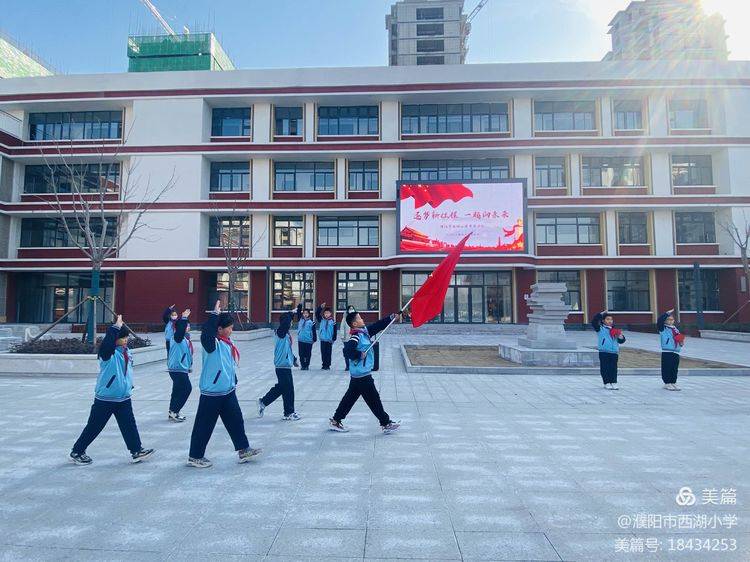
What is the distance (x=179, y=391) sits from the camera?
21.7 ft

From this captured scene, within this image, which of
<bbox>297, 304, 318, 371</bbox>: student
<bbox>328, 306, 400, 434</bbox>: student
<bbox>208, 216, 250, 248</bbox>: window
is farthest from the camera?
<bbox>208, 216, 250, 248</bbox>: window

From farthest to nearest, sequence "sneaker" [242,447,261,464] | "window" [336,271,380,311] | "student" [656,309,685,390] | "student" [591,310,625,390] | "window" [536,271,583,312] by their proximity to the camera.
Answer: "window" [336,271,380,311]
"window" [536,271,583,312]
"student" [591,310,625,390]
"student" [656,309,685,390]
"sneaker" [242,447,261,464]

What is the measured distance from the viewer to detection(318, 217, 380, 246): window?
27.8 metres

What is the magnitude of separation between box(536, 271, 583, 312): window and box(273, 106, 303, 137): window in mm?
18799

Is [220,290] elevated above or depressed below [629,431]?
above

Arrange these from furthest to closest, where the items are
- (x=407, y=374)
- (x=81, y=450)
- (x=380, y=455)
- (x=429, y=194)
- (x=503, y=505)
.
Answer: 1. (x=429, y=194)
2. (x=407, y=374)
3. (x=380, y=455)
4. (x=81, y=450)
5. (x=503, y=505)

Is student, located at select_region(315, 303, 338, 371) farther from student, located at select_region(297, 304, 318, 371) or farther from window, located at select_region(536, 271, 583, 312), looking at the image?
window, located at select_region(536, 271, 583, 312)

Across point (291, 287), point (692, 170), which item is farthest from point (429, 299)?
point (692, 170)

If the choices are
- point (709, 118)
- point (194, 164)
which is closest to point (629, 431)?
point (194, 164)

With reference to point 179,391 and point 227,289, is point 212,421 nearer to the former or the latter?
point 179,391

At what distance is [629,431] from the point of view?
20.0ft

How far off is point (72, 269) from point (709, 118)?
42602mm

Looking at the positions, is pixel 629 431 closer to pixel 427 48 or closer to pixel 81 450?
pixel 81 450

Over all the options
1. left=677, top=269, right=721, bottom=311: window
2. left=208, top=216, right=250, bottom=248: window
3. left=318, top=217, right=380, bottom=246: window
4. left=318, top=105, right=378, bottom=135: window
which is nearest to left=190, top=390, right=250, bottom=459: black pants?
left=318, top=217, right=380, bottom=246: window
